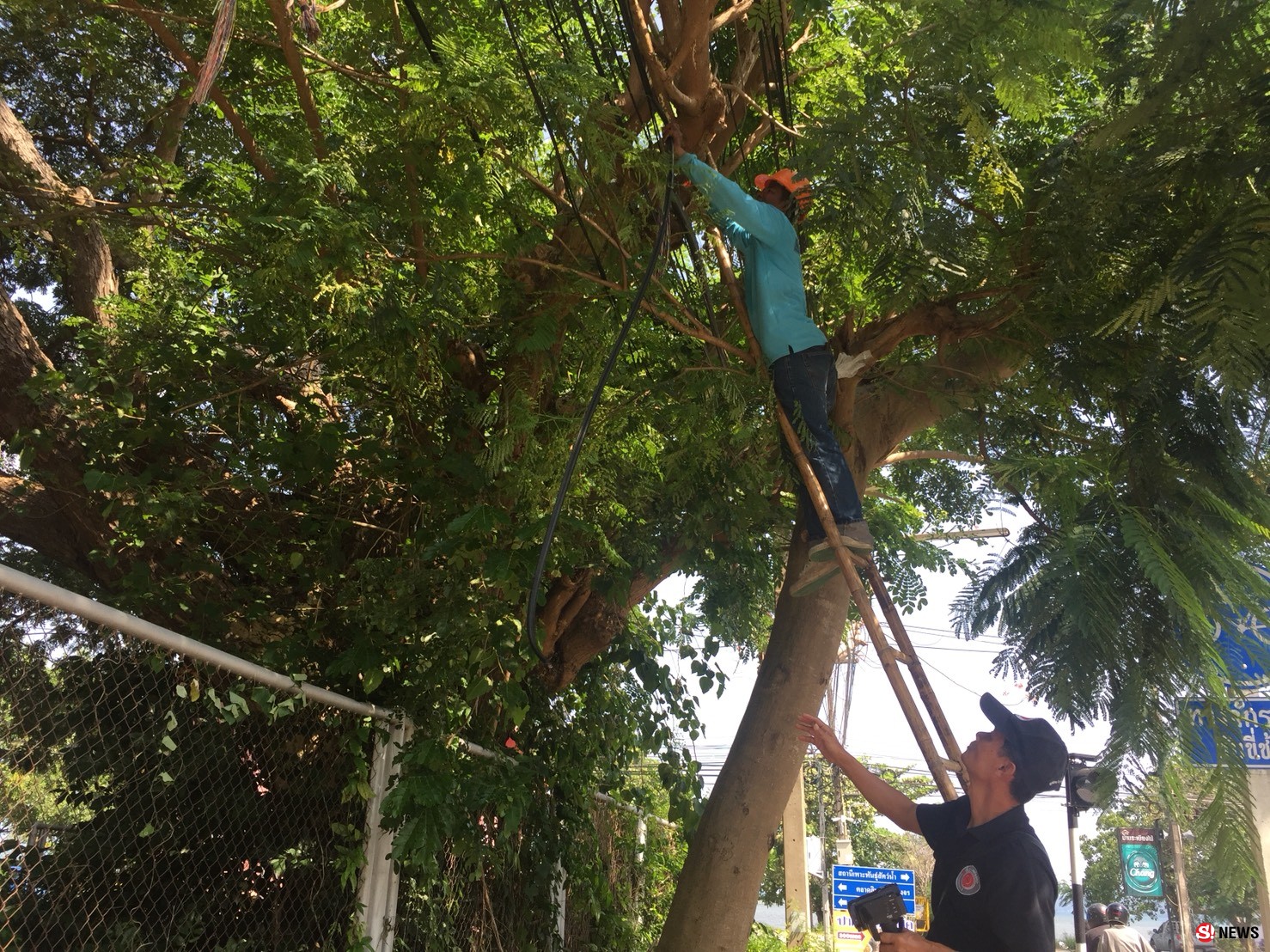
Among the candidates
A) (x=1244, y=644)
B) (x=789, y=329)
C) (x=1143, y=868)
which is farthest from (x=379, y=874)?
(x=1143, y=868)

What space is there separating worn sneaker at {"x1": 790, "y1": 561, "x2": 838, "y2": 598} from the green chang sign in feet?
23.5

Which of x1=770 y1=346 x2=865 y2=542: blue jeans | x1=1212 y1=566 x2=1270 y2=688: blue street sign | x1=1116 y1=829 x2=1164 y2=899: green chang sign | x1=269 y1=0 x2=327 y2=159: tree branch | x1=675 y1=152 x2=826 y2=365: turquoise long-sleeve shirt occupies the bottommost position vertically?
x1=1116 y1=829 x2=1164 y2=899: green chang sign

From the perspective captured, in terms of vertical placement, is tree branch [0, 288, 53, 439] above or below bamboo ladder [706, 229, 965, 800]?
above

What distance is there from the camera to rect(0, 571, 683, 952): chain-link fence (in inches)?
117

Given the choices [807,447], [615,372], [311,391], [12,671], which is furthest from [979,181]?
[12,671]

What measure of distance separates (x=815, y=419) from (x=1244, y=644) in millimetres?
1591

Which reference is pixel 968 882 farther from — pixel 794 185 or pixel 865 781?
pixel 794 185

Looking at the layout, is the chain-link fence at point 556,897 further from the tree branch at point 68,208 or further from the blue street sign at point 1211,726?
the tree branch at point 68,208

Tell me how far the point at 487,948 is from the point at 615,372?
2996mm

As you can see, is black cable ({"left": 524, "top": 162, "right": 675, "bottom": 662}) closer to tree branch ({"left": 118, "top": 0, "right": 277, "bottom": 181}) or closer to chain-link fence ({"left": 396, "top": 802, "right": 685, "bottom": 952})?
chain-link fence ({"left": 396, "top": 802, "right": 685, "bottom": 952})

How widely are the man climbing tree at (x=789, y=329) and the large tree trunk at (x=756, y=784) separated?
4.21 feet

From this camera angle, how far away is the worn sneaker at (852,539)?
11.1 feet

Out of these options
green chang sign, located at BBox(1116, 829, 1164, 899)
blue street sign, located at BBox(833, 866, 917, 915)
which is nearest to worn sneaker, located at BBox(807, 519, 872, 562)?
green chang sign, located at BBox(1116, 829, 1164, 899)

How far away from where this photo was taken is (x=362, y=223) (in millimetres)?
3928
